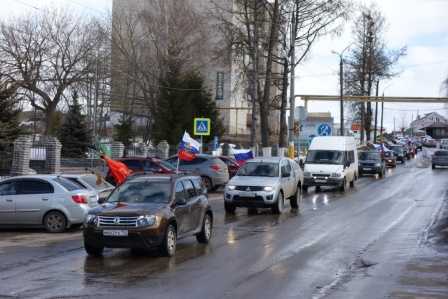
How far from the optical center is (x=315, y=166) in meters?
32.8

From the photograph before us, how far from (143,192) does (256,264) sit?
9.27 feet

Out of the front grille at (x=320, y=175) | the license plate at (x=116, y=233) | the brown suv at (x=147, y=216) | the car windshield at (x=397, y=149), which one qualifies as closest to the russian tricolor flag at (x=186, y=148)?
Answer: the front grille at (x=320, y=175)

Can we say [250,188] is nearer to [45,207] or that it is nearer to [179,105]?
[45,207]

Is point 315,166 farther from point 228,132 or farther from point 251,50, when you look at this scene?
point 228,132

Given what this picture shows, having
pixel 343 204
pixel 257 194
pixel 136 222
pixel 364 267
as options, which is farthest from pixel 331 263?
pixel 343 204

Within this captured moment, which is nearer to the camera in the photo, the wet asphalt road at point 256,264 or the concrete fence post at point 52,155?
the wet asphalt road at point 256,264

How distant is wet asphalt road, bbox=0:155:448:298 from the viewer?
9.82 metres

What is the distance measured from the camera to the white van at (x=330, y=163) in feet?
107

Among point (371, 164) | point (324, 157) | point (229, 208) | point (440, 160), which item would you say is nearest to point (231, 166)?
point (324, 157)

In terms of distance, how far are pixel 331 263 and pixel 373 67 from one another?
6276cm

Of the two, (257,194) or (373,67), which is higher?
(373,67)

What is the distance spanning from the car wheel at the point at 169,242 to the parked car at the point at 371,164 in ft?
116

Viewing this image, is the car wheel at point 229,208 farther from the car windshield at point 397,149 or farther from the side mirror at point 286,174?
the car windshield at point 397,149

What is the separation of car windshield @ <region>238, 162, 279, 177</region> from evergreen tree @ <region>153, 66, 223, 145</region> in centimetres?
2603
